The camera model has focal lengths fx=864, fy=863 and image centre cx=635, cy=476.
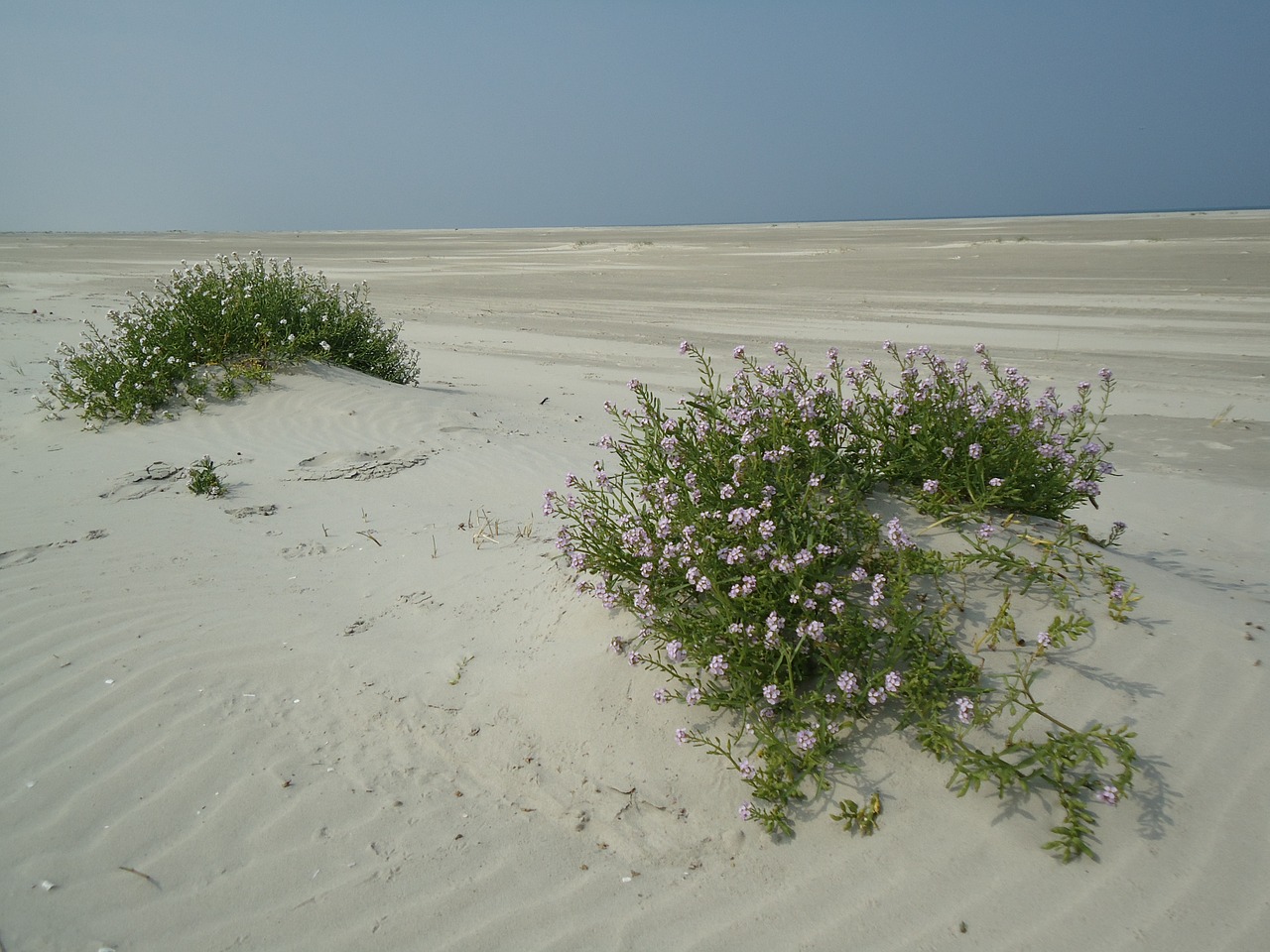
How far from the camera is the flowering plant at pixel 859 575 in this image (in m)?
2.94

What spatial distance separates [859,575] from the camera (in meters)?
3.04

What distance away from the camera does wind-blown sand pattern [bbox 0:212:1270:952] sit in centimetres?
263

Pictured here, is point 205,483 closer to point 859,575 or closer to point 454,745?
point 454,745

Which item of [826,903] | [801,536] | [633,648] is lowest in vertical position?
[826,903]

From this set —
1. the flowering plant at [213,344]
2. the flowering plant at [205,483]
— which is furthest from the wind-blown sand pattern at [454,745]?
Result: the flowering plant at [213,344]

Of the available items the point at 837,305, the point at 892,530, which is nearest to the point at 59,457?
the point at 892,530

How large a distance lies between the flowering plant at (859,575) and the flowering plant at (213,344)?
234 inches

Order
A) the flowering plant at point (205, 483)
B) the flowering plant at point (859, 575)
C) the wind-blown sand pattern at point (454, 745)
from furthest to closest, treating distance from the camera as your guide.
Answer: the flowering plant at point (205, 483), the flowering plant at point (859, 575), the wind-blown sand pattern at point (454, 745)

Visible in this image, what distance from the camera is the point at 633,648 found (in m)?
3.62

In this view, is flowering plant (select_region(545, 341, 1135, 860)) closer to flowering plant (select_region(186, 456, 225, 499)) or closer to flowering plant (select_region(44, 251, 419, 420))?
flowering plant (select_region(186, 456, 225, 499))

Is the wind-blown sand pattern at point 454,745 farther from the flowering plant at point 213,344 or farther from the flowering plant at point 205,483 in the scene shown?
the flowering plant at point 213,344

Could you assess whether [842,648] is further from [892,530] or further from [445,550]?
[445,550]

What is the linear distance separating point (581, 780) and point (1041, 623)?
185cm

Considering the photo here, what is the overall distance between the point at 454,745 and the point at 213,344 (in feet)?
22.6
